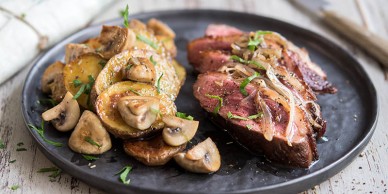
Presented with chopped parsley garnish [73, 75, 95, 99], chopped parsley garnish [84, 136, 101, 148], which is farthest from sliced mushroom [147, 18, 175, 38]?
chopped parsley garnish [84, 136, 101, 148]

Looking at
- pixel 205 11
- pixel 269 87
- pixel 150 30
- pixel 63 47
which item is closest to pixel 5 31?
pixel 63 47

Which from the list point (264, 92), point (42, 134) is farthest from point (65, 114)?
point (264, 92)

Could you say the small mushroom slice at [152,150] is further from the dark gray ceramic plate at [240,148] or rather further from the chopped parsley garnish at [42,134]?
the chopped parsley garnish at [42,134]

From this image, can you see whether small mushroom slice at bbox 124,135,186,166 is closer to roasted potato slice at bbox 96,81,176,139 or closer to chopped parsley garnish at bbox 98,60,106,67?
roasted potato slice at bbox 96,81,176,139

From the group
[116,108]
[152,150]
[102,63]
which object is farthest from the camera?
[102,63]

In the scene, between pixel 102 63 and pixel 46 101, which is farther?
pixel 46 101

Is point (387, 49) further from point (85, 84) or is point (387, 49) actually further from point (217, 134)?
point (85, 84)

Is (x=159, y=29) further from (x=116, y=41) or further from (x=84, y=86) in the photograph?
(x=84, y=86)
